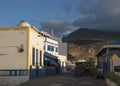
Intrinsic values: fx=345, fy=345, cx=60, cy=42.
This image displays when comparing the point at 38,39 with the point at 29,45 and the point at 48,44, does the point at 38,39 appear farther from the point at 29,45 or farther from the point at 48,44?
the point at 48,44

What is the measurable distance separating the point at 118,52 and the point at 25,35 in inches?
373

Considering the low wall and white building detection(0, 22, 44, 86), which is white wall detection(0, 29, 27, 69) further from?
the low wall

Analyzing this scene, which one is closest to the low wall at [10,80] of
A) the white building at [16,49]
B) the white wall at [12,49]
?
the white building at [16,49]

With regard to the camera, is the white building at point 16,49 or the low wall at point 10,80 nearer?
the low wall at point 10,80

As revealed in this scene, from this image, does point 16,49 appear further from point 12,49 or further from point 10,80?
point 10,80

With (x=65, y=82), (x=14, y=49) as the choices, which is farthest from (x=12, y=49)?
(x=65, y=82)

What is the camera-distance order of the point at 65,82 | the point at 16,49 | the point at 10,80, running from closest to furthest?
the point at 10,80 → the point at 65,82 → the point at 16,49

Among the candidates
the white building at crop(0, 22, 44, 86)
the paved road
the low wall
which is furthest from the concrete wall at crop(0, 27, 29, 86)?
the paved road

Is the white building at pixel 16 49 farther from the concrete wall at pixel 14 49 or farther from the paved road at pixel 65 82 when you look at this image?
the paved road at pixel 65 82

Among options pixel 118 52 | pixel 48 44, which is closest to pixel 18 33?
pixel 118 52

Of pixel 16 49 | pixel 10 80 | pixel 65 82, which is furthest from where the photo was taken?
pixel 16 49

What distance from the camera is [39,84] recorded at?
3086 centimetres

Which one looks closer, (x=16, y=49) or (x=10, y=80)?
(x=10, y=80)

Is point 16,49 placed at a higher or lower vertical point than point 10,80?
higher
